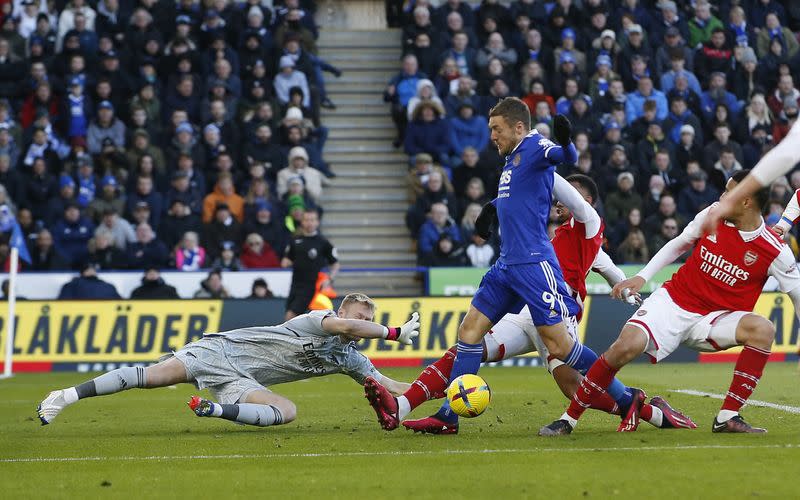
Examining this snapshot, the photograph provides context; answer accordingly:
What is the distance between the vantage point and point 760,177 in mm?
6680

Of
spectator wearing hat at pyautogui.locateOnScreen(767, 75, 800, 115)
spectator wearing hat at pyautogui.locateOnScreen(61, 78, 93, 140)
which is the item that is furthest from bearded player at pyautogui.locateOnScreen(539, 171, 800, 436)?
spectator wearing hat at pyautogui.locateOnScreen(767, 75, 800, 115)

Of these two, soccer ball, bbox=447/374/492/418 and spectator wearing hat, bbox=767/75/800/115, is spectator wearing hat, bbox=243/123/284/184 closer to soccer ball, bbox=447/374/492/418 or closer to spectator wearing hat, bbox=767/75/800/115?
spectator wearing hat, bbox=767/75/800/115

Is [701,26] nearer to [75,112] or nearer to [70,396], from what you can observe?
[75,112]

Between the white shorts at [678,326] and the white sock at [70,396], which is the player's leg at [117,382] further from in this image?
the white shorts at [678,326]

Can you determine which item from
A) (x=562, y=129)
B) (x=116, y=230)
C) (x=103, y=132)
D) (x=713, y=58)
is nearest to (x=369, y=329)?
(x=562, y=129)

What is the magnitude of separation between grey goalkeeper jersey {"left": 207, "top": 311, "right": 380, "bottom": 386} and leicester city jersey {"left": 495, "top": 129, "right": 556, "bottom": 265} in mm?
1700

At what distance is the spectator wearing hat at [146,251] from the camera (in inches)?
797

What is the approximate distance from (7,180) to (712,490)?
54.2 ft

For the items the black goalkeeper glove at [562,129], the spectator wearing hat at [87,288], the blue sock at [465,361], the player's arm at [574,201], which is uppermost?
the black goalkeeper glove at [562,129]

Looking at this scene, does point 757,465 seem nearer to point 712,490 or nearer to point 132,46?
point 712,490

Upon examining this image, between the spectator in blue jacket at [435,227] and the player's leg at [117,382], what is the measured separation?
1129 cm

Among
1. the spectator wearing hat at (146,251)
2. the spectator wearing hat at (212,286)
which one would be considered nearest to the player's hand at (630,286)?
the spectator wearing hat at (212,286)

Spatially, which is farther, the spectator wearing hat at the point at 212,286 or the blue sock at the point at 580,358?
the spectator wearing hat at the point at 212,286

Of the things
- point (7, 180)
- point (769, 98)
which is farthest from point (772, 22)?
point (7, 180)
